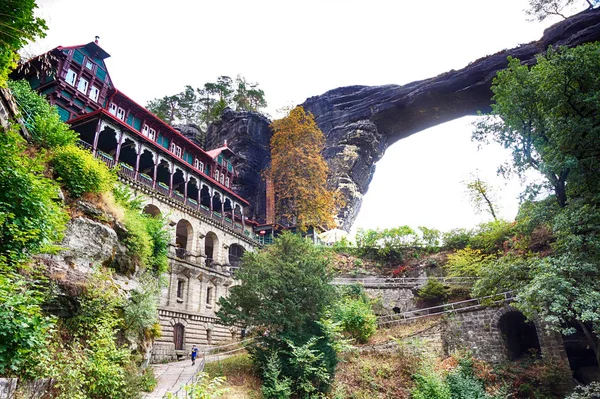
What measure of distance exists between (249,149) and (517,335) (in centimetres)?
3493

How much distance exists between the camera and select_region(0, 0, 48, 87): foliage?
7.98 metres

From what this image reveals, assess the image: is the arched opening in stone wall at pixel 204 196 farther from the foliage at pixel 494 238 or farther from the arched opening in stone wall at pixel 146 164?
the foliage at pixel 494 238

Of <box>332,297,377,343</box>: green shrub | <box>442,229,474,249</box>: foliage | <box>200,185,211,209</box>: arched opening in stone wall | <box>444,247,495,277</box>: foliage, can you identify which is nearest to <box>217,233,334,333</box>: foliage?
<box>332,297,377,343</box>: green shrub

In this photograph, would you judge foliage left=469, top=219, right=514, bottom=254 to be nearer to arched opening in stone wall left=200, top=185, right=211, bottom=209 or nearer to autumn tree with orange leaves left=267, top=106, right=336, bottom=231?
autumn tree with orange leaves left=267, top=106, right=336, bottom=231

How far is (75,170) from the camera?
13195mm

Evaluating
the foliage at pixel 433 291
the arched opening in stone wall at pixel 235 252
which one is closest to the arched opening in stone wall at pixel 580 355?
the foliage at pixel 433 291

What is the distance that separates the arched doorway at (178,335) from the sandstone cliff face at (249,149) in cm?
2132

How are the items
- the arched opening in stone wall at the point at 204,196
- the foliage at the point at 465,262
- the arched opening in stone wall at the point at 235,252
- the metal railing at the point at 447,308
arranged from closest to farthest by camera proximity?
the metal railing at the point at 447,308
the foliage at the point at 465,262
the arched opening in stone wall at the point at 235,252
the arched opening in stone wall at the point at 204,196

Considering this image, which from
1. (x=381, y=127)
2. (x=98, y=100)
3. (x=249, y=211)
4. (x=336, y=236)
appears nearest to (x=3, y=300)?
(x=98, y=100)

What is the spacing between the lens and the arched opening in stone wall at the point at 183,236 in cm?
2800

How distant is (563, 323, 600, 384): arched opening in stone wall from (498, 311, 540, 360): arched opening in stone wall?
5.35ft

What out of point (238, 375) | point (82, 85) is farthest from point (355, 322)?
point (82, 85)

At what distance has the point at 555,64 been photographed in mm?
15977

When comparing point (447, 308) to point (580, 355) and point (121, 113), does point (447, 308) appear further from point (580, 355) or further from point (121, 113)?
point (121, 113)
